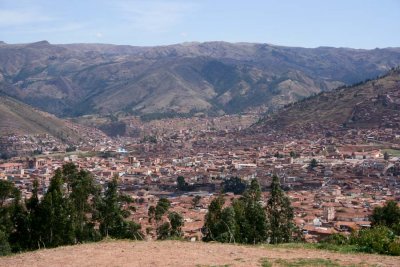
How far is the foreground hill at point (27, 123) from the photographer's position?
12050cm

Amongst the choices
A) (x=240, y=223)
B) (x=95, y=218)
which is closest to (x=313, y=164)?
(x=240, y=223)

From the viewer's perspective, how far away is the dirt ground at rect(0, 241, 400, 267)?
39.8 ft

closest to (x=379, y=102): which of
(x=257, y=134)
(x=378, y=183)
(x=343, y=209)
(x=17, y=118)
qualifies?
(x=257, y=134)

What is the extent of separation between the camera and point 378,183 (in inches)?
2509

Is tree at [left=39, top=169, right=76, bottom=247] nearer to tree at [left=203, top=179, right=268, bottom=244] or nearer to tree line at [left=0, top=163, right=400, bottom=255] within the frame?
tree line at [left=0, top=163, right=400, bottom=255]

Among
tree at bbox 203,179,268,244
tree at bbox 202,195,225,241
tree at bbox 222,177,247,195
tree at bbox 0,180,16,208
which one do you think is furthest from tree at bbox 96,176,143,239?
tree at bbox 222,177,247,195

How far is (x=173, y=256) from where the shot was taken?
1288 cm

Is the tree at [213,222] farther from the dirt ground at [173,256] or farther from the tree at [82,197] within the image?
the dirt ground at [173,256]

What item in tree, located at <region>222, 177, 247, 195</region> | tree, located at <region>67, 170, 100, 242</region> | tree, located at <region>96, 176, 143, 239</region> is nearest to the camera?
tree, located at <region>67, 170, 100, 242</region>

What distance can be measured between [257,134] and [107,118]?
7854 cm

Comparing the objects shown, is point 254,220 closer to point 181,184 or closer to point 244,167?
point 181,184

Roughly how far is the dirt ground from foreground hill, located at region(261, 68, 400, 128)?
94.6 meters

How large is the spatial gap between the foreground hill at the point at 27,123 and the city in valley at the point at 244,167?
12.3 feet

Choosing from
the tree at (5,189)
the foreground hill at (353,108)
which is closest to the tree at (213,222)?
the tree at (5,189)
